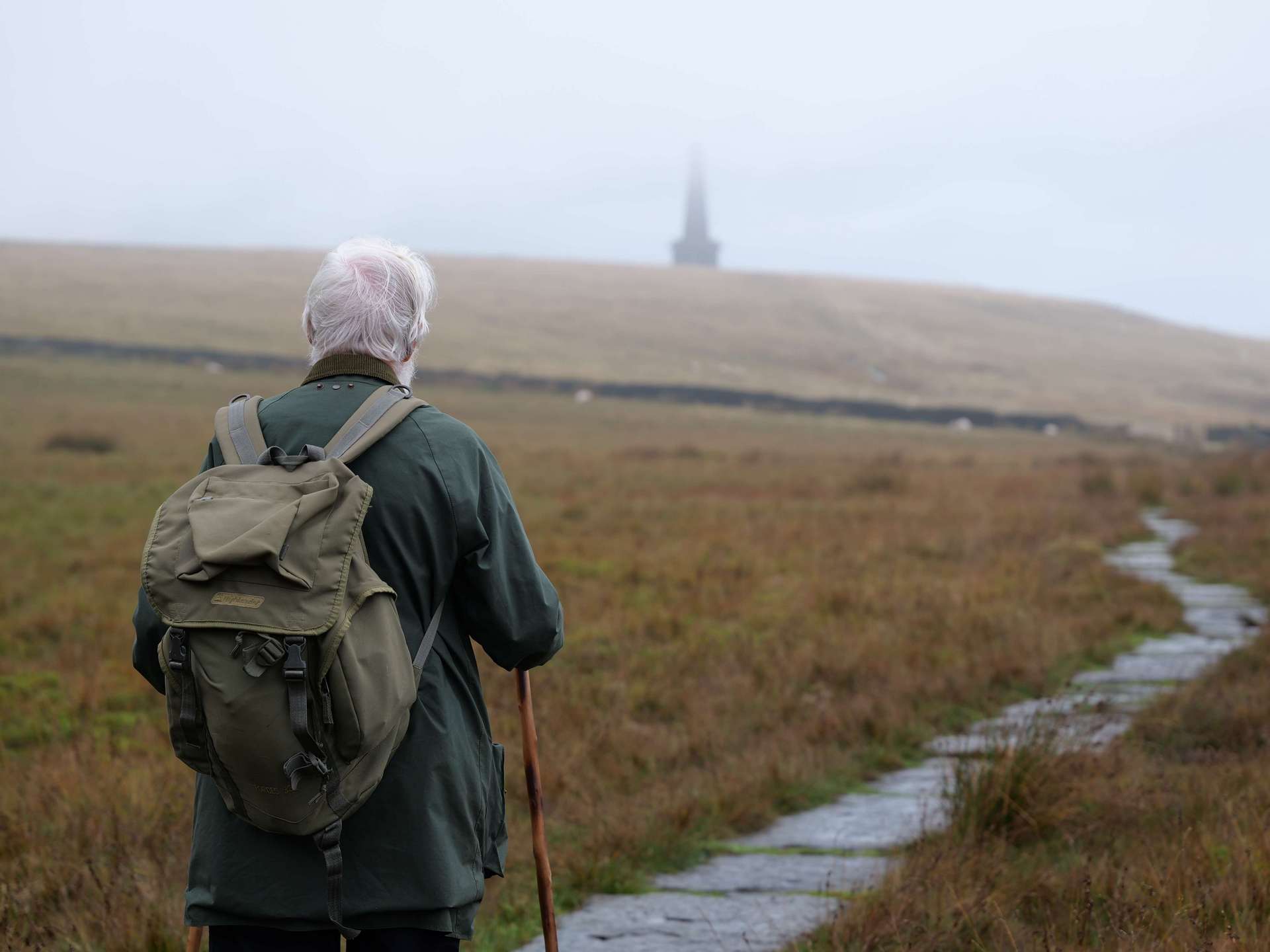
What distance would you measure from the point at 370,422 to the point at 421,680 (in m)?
0.53

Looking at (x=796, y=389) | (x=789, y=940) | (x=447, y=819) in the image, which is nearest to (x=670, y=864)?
(x=789, y=940)

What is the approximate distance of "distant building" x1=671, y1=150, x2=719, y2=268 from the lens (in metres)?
141

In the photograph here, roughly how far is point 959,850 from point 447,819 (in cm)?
224

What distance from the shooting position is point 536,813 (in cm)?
298

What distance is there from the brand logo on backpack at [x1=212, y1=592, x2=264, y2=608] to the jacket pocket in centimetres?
67

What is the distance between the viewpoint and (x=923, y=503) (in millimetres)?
19000

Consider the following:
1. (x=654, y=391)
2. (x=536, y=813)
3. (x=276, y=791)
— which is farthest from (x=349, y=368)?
(x=654, y=391)

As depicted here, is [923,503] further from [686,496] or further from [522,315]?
[522,315]

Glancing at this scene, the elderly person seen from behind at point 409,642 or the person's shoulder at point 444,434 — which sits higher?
the person's shoulder at point 444,434

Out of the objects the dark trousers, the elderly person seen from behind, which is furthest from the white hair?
the dark trousers

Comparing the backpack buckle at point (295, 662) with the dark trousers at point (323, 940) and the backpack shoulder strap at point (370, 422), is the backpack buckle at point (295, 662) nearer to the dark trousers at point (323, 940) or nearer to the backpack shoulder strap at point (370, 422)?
the backpack shoulder strap at point (370, 422)

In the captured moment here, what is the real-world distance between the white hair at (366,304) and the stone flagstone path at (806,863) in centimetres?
194

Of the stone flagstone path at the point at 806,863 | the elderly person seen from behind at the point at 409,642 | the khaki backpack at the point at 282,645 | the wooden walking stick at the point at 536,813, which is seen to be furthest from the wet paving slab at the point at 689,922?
the khaki backpack at the point at 282,645

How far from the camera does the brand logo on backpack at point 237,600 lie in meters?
2.24
